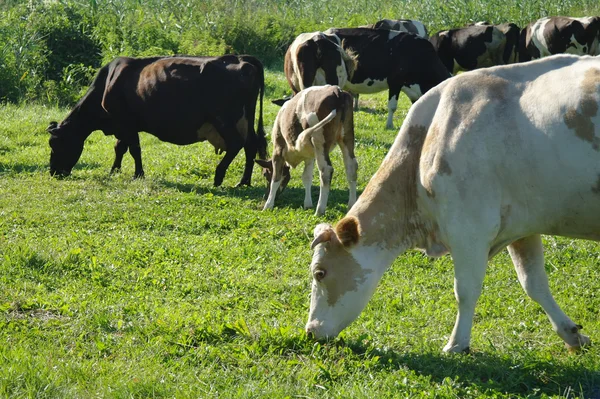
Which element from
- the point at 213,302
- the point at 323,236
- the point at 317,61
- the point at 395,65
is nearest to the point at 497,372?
the point at 323,236

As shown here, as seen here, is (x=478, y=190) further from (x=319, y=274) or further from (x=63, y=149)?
(x=63, y=149)

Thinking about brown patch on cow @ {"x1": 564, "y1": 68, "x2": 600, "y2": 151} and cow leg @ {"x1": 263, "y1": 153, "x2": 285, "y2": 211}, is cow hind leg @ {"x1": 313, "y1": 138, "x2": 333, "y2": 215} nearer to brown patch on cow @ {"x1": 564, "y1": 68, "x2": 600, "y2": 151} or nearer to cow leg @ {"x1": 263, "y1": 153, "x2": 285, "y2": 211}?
cow leg @ {"x1": 263, "y1": 153, "x2": 285, "y2": 211}

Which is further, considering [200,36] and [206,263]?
[200,36]

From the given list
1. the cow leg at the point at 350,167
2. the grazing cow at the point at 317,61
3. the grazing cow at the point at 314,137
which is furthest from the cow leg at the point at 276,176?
the grazing cow at the point at 317,61

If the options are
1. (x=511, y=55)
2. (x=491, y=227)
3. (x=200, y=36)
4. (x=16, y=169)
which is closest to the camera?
(x=491, y=227)

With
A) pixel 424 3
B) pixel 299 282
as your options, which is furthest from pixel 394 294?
pixel 424 3

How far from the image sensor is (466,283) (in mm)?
6461

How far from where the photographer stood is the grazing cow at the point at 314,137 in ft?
39.0

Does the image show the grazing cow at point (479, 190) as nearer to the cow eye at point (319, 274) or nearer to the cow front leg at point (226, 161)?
the cow eye at point (319, 274)

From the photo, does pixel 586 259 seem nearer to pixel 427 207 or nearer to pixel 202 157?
pixel 427 207

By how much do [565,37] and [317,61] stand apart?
26.6ft

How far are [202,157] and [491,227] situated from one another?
9.87 m

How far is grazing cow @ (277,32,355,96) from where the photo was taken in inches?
666

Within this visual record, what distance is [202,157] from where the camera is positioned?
51.4 ft
